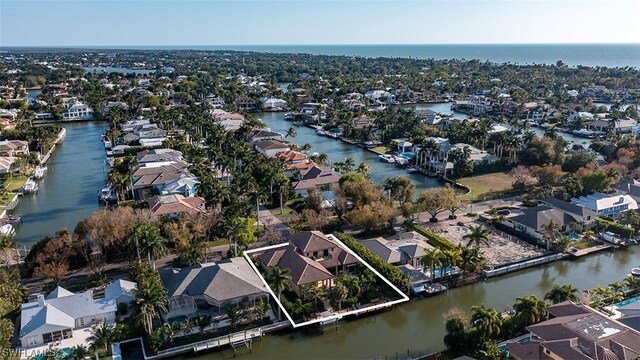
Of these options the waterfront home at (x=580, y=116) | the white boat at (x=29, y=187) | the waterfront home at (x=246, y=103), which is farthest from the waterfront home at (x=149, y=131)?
the waterfront home at (x=580, y=116)

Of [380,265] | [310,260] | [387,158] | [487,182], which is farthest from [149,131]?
[380,265]

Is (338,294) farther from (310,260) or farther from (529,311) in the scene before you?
(529,311)

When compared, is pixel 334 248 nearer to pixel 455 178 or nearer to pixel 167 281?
pixel 167 281

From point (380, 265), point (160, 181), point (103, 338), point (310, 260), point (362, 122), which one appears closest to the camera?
point (103, 338)

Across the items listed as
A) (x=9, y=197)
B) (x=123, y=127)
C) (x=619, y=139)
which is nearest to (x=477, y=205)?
(x=619, y=139)

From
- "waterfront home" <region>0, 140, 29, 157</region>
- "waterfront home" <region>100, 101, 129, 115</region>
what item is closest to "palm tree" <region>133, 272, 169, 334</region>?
"waterfront home" <region>0, 140, 29, 157</region>

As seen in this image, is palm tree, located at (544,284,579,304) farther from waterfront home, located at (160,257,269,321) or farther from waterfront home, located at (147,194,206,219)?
waterfront home, located at (147,194,206,219)

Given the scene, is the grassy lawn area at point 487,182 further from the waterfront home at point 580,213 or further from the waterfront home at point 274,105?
the waterfront home at point 274,105

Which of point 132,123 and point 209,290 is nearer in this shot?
point 209,290
